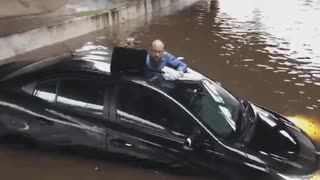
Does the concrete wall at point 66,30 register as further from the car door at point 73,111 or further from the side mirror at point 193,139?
the side mirror at point 193,139

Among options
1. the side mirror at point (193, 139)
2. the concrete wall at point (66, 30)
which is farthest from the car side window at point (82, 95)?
the concrete wall at point (66, 30)

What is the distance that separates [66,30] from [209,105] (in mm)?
9794

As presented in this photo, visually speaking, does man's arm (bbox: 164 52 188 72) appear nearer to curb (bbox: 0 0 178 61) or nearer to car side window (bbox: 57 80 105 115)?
car side window (bbox: 57 80 105 115)

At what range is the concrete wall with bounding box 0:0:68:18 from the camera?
11898 mm

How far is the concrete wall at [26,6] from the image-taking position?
11.9 metres

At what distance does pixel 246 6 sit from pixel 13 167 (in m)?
19.3

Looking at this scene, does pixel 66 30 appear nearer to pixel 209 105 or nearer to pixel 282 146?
pixel 209 105

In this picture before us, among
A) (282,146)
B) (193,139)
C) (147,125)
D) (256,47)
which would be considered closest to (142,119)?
(147,125)

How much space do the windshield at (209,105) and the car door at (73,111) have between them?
2.96 ft

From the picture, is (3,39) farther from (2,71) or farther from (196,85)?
(196,85)

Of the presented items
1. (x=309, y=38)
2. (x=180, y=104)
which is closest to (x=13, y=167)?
(x=180, y=104)

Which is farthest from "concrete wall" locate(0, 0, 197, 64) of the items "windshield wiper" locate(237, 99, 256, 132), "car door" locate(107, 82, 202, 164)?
"windshield wiper" locate(237, 99, 256, 132)

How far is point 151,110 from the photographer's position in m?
5.64

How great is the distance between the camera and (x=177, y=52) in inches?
546
